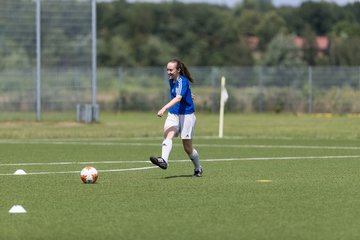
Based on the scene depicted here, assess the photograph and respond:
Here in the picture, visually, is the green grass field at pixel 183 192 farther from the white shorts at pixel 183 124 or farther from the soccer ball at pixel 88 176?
the white shorts at pixel 183 124

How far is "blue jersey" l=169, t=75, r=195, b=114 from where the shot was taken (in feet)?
57.6

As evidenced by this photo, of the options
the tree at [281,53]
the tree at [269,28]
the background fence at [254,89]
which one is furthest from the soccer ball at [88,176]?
the tree at [269,28]

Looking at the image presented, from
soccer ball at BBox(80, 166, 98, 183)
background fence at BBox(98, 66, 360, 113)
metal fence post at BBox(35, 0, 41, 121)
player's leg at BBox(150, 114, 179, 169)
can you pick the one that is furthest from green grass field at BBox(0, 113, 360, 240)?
background fence at BBox(98, 66, 360, 113)

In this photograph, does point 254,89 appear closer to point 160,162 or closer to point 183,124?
point 183,124

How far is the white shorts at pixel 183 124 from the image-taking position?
57.8 feet

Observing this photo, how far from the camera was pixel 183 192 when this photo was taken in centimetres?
1510

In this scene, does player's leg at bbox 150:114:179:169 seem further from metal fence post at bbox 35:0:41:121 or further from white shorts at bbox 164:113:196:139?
metal fence post at bbox 35:0:41:121

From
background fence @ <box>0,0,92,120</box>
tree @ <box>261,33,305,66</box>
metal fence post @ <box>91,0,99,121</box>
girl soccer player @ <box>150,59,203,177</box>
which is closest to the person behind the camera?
girl soccer player @ <box>150,59,203,177</box>

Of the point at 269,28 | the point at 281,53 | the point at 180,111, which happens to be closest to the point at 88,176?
the point at 180,111

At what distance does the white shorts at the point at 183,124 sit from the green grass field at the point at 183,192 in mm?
779

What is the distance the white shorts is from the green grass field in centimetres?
78

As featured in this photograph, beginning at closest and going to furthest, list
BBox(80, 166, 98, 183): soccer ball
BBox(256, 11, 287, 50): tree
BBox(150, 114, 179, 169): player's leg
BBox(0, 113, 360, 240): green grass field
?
BBox(0, 113, 360, 240): green grass field, BBox(80, 166, 98, 183): soccer ball, BBox(150, 114, 179, 169): player's leg, BBox(256, 11, 287, 50): tree

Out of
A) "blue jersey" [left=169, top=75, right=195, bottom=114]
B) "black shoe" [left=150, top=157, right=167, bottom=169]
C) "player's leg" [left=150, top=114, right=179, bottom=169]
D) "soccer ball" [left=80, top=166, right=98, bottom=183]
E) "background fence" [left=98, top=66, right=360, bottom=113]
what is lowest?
"background fence" [left=98, top=66, right=360, bottom=113]

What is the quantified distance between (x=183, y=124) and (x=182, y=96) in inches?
20.2
